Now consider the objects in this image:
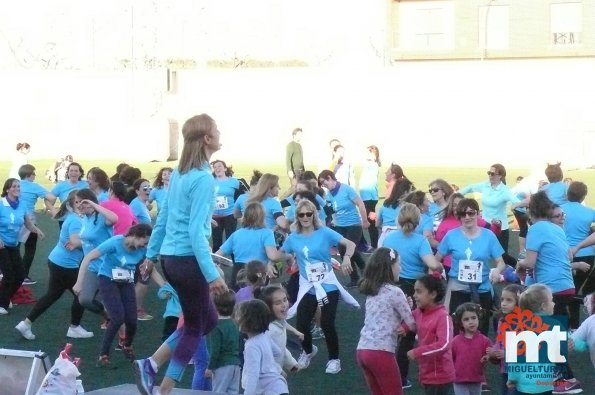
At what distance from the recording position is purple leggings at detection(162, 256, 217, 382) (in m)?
6.31

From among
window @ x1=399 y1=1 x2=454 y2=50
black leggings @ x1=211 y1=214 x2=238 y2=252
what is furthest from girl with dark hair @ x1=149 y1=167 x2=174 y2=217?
window @ x1=399 y1=1 x2=454 y2=50

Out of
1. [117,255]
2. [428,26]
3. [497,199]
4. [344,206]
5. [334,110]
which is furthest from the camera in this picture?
[428,26]

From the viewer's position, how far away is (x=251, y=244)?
10461 mm

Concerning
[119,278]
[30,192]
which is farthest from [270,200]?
[30,192]

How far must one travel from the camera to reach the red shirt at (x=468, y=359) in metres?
7.59

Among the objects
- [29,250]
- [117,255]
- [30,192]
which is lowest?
[29,250]

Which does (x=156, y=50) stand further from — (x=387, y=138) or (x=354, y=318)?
(x=354, y=318)

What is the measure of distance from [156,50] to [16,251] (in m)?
45.6

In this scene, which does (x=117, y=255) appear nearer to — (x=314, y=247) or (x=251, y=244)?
(x=251, y=244)

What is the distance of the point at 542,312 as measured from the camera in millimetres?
7047

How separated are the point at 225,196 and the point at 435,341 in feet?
27.4

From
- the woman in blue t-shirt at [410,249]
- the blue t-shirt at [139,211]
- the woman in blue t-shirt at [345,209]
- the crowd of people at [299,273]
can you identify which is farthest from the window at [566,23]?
the woman in blue t-shirt at [410,249]

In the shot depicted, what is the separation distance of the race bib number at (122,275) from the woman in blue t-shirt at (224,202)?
510cm

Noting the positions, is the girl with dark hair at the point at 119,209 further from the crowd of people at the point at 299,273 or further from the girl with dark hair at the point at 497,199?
the girl with dark hair at the point at 497,199
